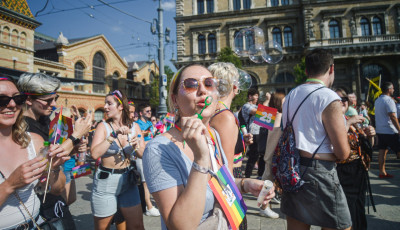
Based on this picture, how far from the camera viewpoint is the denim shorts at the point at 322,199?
5.85 feet

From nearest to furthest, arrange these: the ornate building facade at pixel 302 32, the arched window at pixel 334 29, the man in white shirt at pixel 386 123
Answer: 1. the man in white shirt at pixel 386 123
2. the ornate building facade at pixel 302 32
3. the arched window at pixel 334 29

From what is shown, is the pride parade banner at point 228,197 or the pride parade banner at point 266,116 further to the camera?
the pride parade banner at point 266,116

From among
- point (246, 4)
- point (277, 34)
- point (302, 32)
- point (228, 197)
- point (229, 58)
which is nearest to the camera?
point (228, 197)

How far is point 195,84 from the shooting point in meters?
1.24

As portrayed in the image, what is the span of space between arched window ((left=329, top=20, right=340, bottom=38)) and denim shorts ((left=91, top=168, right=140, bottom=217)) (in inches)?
1092

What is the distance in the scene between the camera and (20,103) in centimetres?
165

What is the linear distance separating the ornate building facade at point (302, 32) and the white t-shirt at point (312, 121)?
942 inches

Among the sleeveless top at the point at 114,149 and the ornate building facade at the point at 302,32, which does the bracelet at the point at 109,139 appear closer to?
the sleeveless top at the point at 114,149

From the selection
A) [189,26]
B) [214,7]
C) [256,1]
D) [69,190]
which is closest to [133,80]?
[189,26]

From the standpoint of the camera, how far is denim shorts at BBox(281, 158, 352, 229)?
178 cm

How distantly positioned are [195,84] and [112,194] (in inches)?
77.5

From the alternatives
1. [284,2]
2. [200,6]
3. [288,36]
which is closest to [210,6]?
Answer: [200,6]

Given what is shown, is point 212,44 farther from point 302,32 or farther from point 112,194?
point 112,194

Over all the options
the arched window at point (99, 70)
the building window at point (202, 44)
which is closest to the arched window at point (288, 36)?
the building window at point (202, 44)
